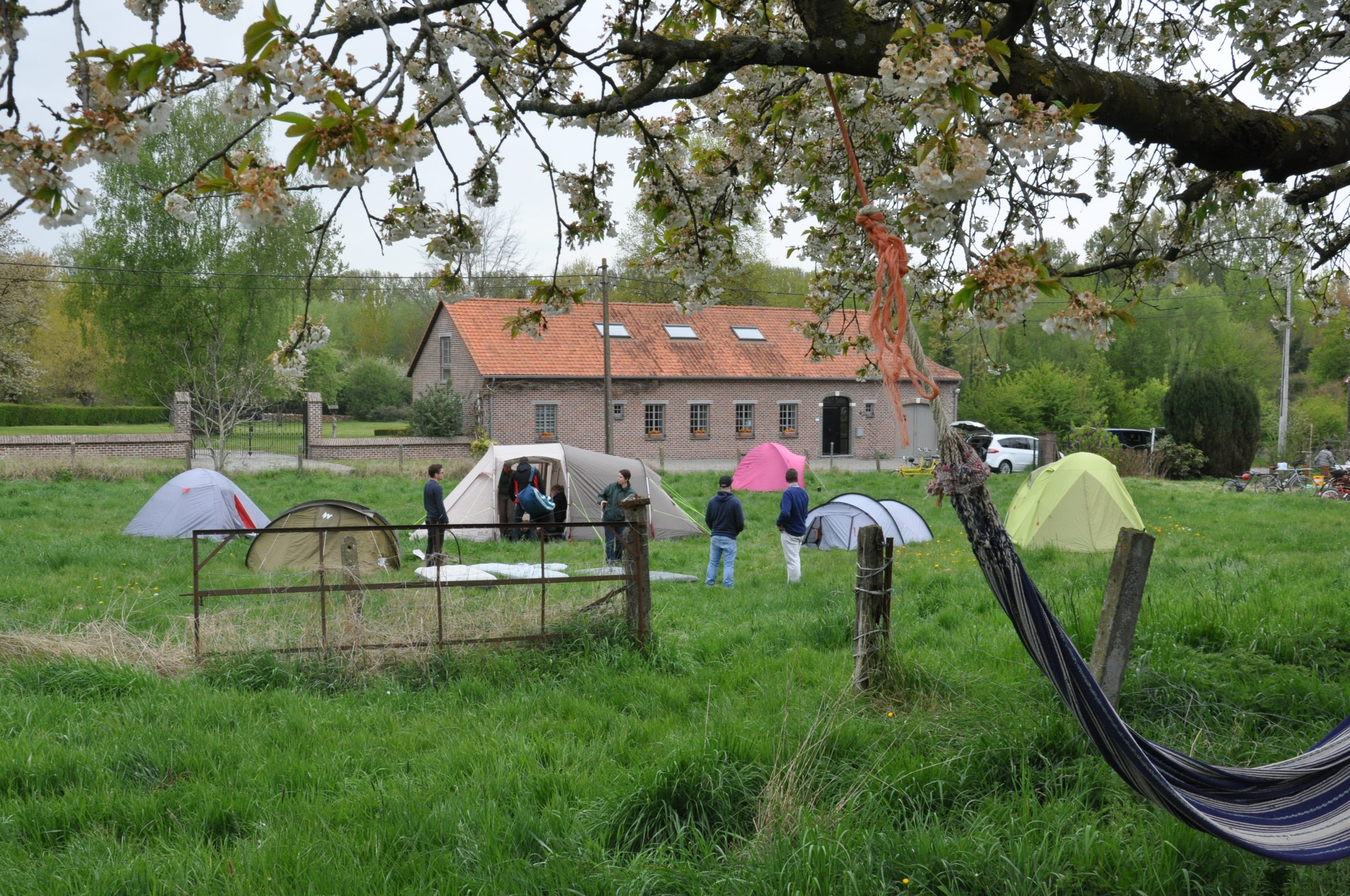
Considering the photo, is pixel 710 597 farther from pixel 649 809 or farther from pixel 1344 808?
pixel 1344 808

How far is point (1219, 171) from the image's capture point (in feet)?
16.8

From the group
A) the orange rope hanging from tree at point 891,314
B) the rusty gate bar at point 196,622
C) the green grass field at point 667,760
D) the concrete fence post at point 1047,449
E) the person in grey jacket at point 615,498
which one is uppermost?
the orange rope hanging from tree at point 891,314

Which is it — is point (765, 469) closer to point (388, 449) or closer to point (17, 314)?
point (388, 449)

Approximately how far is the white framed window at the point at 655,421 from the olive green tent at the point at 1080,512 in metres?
18.8

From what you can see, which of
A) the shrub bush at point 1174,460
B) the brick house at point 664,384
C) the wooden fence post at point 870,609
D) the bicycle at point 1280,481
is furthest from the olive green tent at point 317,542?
the shrub bush at point 1174,460

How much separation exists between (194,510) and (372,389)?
39222mm

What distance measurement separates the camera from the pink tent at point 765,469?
21.1 m

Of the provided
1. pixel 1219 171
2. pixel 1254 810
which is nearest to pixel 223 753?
pixel 1254 810

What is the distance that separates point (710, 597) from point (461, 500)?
6.47m

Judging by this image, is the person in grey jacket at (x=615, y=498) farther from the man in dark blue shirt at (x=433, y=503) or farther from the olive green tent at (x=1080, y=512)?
the olive green tent at (x=1080, y=512)

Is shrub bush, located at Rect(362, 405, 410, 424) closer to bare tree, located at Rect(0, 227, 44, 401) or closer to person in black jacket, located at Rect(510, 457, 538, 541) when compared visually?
bare tree, located at Rect(0, 227, 44, 401)

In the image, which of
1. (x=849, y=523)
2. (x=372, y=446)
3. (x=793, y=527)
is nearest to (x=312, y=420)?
(x=372, y=446)

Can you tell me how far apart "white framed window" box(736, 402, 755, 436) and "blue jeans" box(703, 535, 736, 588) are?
21.7 meters

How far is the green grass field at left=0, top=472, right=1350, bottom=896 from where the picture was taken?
3.33m
